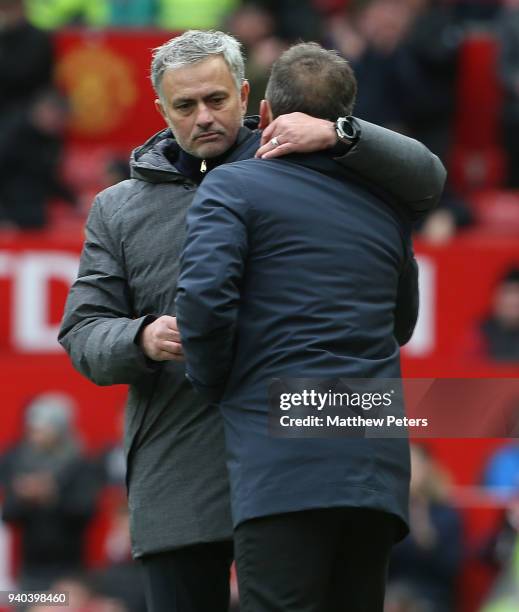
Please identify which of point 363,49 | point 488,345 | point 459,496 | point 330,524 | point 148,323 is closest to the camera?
point 330,524

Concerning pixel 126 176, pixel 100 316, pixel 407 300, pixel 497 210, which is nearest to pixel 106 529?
pixel 126 176

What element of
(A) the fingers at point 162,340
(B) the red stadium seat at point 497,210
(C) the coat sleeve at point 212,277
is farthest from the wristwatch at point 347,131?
(B) the red stadium seat at point 497,210

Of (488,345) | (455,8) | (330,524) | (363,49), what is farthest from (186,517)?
A: (455,8)

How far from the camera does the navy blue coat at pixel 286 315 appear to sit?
3256 millimetres

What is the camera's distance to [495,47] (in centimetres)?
1012

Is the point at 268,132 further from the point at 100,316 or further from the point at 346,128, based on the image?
the point at 100,316

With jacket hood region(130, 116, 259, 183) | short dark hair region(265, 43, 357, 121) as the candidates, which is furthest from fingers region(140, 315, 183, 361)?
short dark hair region(265, 43, 357, 121)

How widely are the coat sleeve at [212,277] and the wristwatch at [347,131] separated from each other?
24cm

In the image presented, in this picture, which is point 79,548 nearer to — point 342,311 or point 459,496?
point 459,496

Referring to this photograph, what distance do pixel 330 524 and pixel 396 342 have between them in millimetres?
448

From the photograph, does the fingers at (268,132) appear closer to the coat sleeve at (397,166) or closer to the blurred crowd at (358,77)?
the coat sleeve at (397,166)

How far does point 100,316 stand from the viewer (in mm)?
3670

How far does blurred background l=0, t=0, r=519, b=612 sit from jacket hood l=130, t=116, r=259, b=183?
3170mm

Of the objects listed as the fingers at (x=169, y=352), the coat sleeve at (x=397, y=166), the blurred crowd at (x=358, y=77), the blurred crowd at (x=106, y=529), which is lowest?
the blurred crowd at (x=106, y=529)
